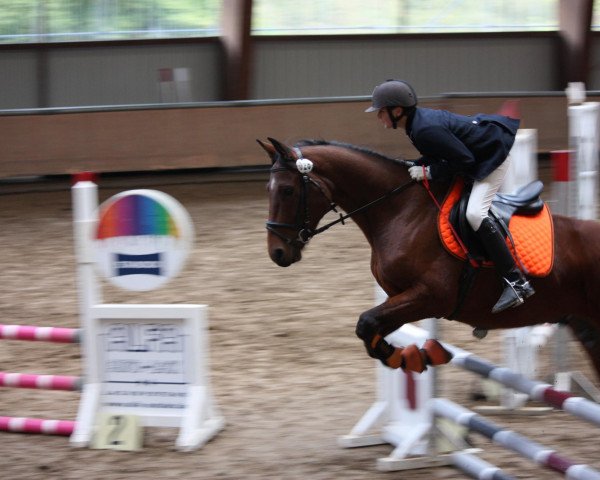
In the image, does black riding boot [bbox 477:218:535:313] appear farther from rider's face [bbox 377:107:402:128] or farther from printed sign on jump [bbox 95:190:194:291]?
printed sign on jump [bbox 95:190:194:291]

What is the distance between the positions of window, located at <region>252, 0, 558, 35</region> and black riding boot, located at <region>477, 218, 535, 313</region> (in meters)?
11.1

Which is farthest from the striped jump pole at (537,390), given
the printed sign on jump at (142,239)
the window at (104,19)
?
the window at (104,19)

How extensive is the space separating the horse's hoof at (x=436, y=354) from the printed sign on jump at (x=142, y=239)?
59.4 inches

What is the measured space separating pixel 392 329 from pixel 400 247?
450mm

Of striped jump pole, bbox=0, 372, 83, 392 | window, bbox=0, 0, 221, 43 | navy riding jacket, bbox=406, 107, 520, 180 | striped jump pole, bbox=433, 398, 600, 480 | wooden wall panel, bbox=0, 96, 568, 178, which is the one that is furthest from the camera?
window, bbox=0, 0, 221, 43

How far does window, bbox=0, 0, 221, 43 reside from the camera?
14.7 meters

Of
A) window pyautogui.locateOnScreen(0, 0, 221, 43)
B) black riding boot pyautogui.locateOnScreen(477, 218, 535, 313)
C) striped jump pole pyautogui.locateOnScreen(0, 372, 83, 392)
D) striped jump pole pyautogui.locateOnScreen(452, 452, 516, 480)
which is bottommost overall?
striped jump pole pyautogui.locateOnScreen(452, 452, 516, 480)

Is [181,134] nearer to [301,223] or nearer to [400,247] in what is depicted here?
[301,223]

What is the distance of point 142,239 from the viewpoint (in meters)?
5.65

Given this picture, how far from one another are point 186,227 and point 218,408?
151cm

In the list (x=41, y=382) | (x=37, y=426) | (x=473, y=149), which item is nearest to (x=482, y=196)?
(x=473, y=149)

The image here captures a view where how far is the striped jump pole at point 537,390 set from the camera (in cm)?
424

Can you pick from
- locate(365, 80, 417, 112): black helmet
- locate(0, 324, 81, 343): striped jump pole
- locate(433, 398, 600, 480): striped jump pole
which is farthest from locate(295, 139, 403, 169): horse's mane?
locate(0, 324, 81, 343): striped jump pole

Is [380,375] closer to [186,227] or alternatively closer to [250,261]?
[186,227]
